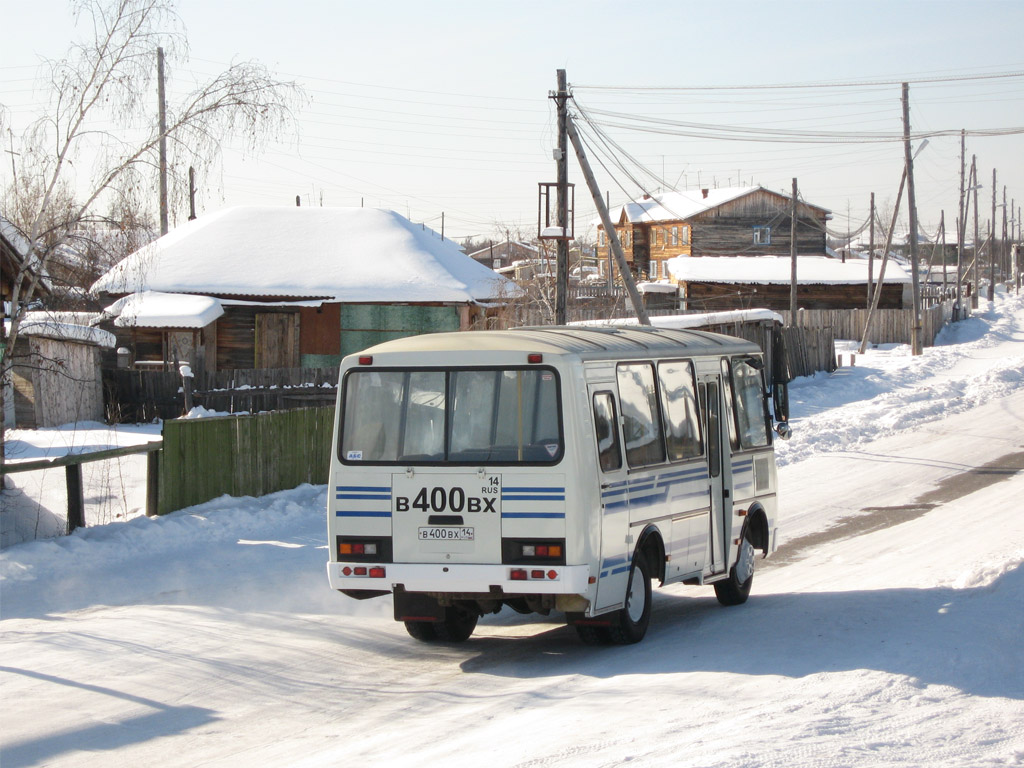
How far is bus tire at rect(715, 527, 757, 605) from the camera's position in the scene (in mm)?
11203

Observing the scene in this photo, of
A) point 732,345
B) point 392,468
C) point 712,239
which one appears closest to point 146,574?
point 392,468

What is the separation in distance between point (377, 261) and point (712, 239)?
4781cm

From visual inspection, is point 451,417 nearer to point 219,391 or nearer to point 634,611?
point 634,611

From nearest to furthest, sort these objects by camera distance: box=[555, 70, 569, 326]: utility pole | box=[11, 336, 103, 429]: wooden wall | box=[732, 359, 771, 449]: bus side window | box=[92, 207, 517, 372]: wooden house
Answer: box=[732, 359, 771, 449]: bus side window → box=[555, 70, 569, 326]: utility pole → box=[11, 336, 103, 429]: wooden wall → box=[92, 207, 517, 372]: wooden house

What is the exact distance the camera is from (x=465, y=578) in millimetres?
8578

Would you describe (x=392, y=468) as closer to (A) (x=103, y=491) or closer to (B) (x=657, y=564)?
(B) (x=657, y=564)

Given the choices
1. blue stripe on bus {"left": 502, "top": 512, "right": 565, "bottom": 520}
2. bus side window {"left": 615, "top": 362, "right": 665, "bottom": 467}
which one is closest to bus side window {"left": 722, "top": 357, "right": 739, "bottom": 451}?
bus side window {"left": 615, "top": 362, "right": 665, "bottom": 467}

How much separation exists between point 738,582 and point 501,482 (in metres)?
3.79

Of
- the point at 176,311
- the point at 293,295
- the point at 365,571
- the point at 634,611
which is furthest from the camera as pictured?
the point at 293,295

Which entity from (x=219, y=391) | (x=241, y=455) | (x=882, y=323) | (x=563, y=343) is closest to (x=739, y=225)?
(x=882, y=323)

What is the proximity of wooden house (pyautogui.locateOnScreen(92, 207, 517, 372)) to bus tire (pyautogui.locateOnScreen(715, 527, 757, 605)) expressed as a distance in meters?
24.2

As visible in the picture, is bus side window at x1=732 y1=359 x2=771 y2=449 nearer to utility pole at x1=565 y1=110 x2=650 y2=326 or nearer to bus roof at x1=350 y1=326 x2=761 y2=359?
bus roof at x1=350 y1=326 x2=761 y2=359

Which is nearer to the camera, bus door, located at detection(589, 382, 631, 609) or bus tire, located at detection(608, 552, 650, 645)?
bus door, located at detection(589, 382, 631, 609)

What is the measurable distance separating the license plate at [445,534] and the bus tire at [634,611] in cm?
148
